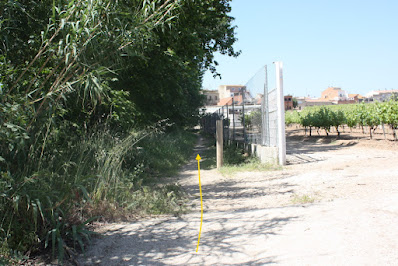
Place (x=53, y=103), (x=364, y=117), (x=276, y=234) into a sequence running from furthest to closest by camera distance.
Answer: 1. (x=364, y=117)
2. (x=276, y=234)
3. (x=53, y=103)

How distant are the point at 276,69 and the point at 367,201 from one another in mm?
5570

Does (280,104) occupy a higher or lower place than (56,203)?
higher

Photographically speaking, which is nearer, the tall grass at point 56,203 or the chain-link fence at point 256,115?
the tall grass at point 56,203

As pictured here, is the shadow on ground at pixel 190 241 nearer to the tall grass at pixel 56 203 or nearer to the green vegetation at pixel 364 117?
the tall grass at pixel 56 203

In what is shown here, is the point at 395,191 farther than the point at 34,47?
Yes

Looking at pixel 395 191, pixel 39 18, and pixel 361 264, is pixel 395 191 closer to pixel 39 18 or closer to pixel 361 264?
pixel 361 264

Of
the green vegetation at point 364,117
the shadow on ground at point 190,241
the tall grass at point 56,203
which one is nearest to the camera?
the tall grass at point 56,203

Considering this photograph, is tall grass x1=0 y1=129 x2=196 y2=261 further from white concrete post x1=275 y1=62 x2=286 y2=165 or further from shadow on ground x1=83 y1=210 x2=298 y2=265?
white concrete post x1=275 y1=62 x2=286 y2=165

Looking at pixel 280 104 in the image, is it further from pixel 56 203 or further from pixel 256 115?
pixel 56 203

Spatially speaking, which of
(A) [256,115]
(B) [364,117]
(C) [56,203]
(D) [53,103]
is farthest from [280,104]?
(B) [364,117]

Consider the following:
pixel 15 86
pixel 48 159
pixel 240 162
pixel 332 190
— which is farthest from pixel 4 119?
pixel 240 162

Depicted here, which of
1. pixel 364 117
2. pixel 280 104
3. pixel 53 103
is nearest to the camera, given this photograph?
pixel 53 103

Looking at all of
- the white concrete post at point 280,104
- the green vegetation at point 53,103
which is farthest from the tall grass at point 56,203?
the white concrete post at point 280,104

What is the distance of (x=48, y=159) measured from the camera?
4426 mm
